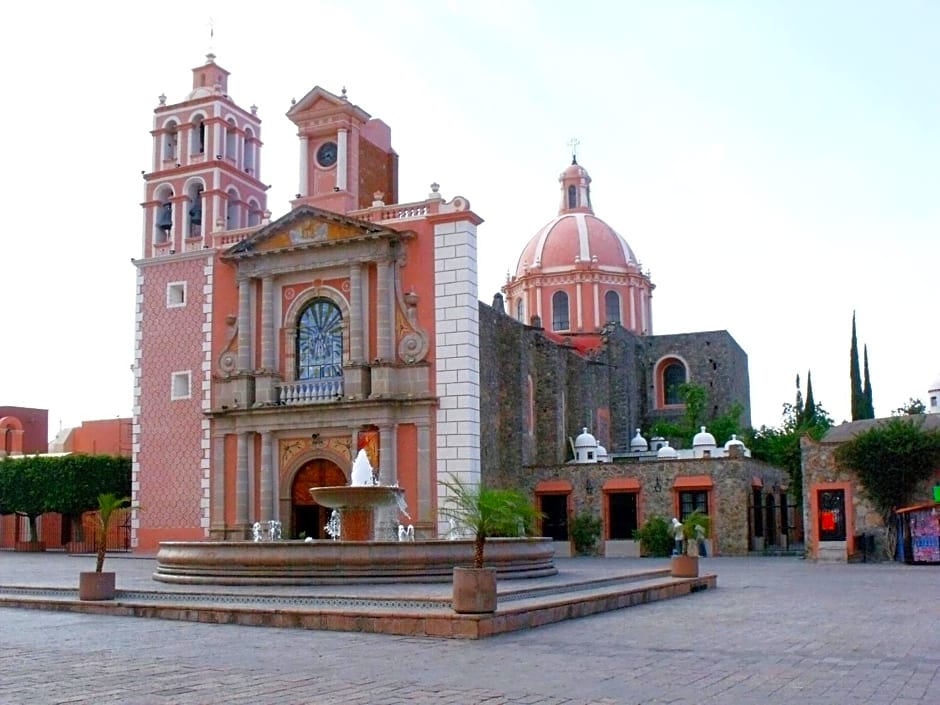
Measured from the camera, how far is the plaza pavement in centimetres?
818

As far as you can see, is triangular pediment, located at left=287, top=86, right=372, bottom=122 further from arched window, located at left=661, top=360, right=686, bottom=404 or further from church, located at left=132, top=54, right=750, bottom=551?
arched window, located at left=661, top=360, right=686, bottom=404

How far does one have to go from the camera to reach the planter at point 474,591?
40.1ft

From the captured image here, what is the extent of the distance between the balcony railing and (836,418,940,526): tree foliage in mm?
13905

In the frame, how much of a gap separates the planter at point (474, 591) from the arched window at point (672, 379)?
125 feet

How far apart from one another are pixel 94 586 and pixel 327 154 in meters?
20.9

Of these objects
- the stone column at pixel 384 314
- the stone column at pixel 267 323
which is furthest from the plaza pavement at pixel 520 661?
the stone column at pixel 267 323

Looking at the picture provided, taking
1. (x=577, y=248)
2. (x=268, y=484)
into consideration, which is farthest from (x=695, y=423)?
(x=268, y=484)

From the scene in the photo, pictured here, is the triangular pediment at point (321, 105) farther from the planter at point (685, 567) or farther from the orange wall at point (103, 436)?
the orange wall at point (103, 436)

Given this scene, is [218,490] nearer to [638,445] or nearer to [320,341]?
[320,341]

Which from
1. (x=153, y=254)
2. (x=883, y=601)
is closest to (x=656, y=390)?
(x=153, y=254)

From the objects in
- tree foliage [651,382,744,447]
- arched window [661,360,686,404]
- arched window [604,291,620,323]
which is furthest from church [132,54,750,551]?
arched window [604,291,620,323]

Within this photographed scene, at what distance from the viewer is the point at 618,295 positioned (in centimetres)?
5184

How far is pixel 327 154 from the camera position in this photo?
3416cm

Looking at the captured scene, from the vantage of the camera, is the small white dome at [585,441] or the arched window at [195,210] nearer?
the arched window at [195,210]
